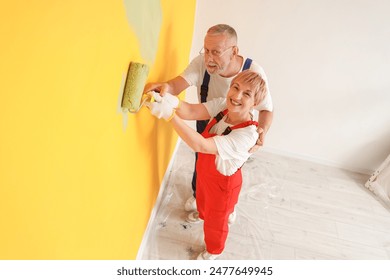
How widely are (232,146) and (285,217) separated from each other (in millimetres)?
1112

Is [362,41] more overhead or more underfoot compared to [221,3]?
more underfoot

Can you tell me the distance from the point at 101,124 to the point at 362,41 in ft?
6.65

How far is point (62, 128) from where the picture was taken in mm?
576

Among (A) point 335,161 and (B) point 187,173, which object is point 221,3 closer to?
(B) point 187,173

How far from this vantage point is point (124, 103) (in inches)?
34.6

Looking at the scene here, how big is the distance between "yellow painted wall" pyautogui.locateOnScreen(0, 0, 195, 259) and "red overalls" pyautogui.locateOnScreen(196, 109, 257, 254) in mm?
434

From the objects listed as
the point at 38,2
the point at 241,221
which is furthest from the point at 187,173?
the point at 38,2

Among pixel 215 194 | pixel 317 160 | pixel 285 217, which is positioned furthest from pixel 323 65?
pixel 215 194

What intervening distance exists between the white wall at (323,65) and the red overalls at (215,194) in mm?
1117

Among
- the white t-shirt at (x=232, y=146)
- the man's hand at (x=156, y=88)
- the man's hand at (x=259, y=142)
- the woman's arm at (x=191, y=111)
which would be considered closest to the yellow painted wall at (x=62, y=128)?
the man's hand at (x=156, y=88)

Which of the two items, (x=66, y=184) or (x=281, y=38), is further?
(x=281, y=38)

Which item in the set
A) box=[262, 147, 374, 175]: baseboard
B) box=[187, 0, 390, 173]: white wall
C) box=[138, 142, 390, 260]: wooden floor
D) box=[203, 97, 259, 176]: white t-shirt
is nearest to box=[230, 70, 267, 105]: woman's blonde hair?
box=[203, 97, 259, 176]: white t-shirt

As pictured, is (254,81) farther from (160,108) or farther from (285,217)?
(285,217)

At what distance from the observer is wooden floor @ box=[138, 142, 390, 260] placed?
5.67ft
